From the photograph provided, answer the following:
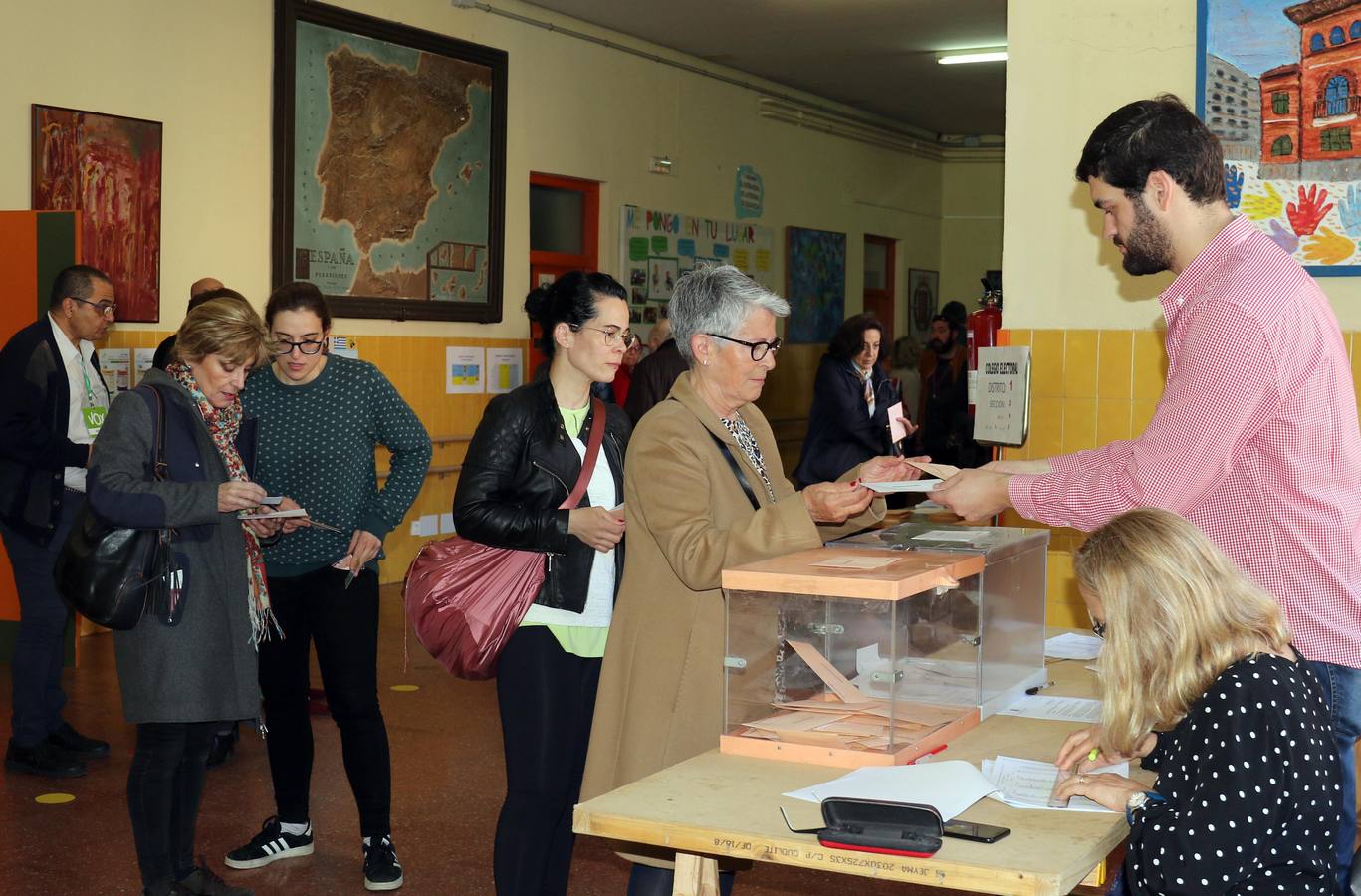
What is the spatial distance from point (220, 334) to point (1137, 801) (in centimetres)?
254

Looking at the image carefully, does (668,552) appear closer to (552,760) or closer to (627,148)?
(552,760)

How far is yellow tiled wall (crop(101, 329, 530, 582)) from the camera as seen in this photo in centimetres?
920

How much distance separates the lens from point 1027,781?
7.79 feet

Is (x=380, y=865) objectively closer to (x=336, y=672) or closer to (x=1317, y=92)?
(x=336, y=672)

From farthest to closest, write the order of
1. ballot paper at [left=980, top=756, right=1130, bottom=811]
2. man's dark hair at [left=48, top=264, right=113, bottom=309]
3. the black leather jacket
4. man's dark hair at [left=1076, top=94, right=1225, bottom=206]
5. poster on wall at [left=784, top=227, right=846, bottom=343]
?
1. poster on wall at [left=784, top=227, right=846, bottom=343]
2. man's dark hair at [left=48, top=264, right=113, bottom=309]
3. the black leather jacket
4. man's dark hair at [left=1076, top=94, right=1225, bottom=206]
5. ballot paper at [left=980, top=756, right=1130, bottom=811]

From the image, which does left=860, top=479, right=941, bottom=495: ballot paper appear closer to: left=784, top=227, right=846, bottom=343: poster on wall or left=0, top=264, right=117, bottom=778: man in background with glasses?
left=0, top=264, right=117, bottom=778: man in background with glasses

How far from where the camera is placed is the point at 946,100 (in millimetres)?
14359

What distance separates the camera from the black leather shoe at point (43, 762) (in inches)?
201

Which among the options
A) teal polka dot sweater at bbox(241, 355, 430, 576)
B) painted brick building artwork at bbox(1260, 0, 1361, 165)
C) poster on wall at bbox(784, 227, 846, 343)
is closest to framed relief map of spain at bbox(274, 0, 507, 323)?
poster on wall at bbox(784, 227, 846, 343)

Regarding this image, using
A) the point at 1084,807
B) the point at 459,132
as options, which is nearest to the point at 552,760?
the point at 1084,807

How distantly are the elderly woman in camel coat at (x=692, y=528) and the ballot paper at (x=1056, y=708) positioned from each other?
525 mm

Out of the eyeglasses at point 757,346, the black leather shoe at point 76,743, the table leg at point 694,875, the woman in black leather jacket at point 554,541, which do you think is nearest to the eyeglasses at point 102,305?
the black leather shoe at point 76,743

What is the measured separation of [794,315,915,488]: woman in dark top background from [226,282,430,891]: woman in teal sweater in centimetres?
389

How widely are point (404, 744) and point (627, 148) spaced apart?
6.63m
